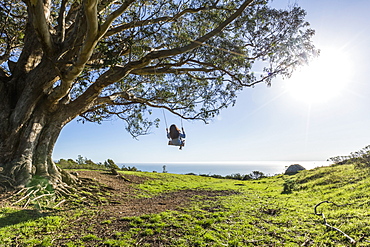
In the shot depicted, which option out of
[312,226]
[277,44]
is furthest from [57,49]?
[312,226]

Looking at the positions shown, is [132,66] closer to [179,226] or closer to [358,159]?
[179,226]

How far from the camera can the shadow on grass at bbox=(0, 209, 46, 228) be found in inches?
178

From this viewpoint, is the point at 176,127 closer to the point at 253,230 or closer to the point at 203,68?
the point at 203,68

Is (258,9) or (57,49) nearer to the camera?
(57,49)

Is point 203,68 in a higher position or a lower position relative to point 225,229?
higher

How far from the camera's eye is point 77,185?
8.52 metres

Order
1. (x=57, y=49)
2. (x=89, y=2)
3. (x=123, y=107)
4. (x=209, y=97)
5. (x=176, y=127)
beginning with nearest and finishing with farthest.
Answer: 1. (x=89, y=2)
2. (x=57, y=49)
3. (x=176, y=127)
4. (x=209, y=97)
5. (x=123, y=107)

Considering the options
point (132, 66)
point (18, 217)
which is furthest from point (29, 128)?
point (132, 66)

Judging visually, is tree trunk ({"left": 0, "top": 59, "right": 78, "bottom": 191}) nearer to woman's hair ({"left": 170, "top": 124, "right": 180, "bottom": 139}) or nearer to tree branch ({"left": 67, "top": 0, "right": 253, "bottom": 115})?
tree branch ({"left": 67, "top": 0, "right": 253, "bottom": 115})

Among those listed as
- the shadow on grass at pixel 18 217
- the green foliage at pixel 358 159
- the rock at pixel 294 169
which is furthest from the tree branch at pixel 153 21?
the rock at pixel 294 169

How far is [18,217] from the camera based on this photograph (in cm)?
489

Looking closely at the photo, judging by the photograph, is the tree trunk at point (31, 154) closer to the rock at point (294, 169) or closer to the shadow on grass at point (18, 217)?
the shadow on grass at point (18, 217)

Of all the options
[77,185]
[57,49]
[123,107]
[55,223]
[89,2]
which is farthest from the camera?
[123,107]

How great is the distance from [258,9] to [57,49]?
25.4ft
